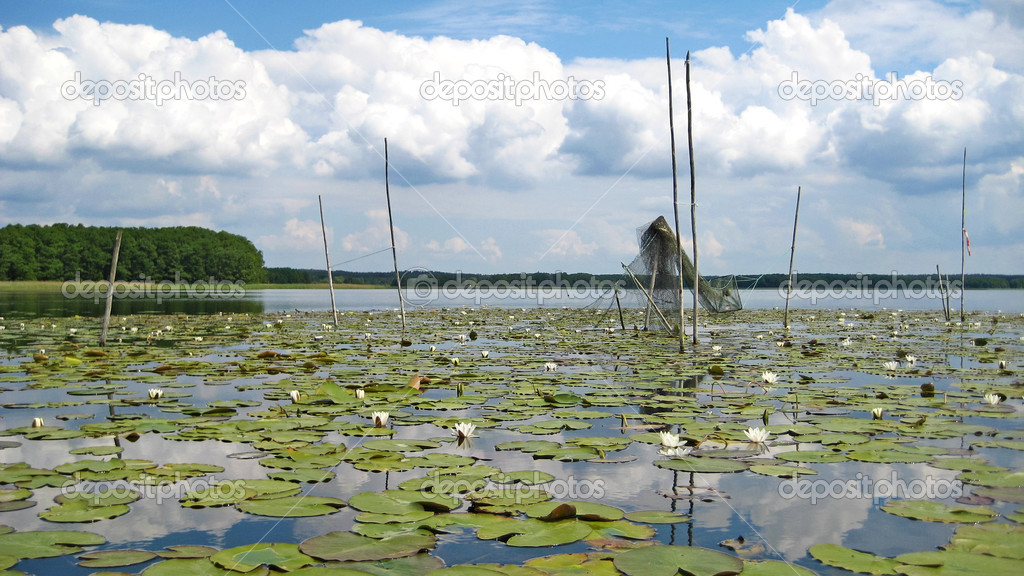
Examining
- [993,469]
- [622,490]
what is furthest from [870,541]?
[993,469]

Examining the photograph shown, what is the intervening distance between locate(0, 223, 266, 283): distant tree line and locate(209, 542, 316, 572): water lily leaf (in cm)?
7230

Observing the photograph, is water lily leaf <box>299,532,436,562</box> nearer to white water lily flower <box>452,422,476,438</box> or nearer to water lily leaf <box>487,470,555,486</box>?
water lily leaf <box>487,470,555,486</box>

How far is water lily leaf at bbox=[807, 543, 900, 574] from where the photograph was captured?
280cm

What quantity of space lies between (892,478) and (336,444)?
394 centimetres

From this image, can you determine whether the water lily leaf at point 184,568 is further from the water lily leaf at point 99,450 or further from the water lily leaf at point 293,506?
the water lily leaf at point 99,450

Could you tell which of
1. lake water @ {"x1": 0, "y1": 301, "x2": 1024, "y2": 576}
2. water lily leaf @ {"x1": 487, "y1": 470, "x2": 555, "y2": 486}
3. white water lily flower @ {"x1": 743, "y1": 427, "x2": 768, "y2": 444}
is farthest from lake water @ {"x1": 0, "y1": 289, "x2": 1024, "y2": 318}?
water lily leaf @ {"x1": 487, "y1": 470, "x2": 555, "y2": 486}

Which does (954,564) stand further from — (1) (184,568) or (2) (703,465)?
(1) (184,568)

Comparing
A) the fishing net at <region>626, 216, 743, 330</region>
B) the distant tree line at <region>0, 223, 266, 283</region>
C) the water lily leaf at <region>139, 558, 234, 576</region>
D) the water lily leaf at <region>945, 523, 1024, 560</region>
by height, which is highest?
the distant tree line at <region>0, 223, 266, 283</region>

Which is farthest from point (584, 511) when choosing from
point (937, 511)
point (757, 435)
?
point (757, 435)

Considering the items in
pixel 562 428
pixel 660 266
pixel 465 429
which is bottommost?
pixel 562 428

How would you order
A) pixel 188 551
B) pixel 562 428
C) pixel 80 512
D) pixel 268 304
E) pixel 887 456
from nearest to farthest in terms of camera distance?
1. pixel 188 551
2. pixel 80 512
3. pixel 887 456
4. pixel 562 428
5. pixel 268 304

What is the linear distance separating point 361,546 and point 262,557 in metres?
0.42

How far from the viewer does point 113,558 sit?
9.66ft

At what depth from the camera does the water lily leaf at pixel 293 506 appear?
140 inches
